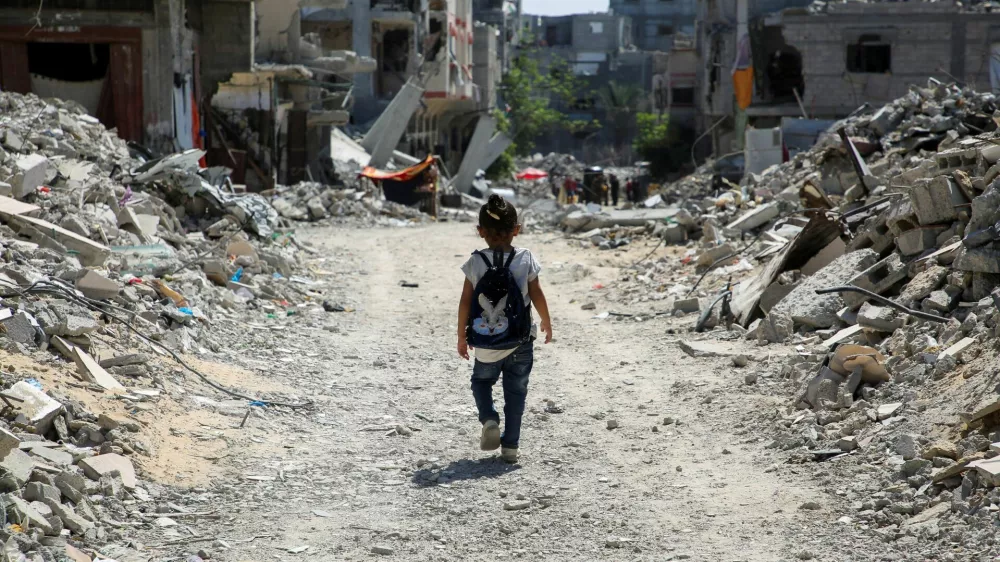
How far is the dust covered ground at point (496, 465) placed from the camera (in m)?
4.55

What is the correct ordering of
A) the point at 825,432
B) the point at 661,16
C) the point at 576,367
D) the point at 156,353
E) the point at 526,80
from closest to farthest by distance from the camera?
the point at 825,432 → the point at 156,353 → the point at 576,367 → the point at 526,80 → the point at 661,16

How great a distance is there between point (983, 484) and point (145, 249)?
7.97 meters

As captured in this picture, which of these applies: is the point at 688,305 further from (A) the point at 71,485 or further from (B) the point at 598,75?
(B) the point at 598,75

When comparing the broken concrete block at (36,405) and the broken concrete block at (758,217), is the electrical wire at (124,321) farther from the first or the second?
the broken concrete block at (758,217)

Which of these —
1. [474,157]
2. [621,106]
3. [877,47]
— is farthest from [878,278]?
[621,106]

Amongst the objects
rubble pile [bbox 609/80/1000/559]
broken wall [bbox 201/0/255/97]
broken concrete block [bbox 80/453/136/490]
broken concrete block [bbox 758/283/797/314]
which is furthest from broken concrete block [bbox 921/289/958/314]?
broken wall [bbox 201/0/255/97]

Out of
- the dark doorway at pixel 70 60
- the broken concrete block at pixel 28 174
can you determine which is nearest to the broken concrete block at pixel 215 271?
the broken concrete block at pixel 28 174

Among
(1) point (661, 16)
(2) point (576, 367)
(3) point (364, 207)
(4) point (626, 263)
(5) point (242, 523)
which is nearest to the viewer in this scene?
(5) point (242, 523)

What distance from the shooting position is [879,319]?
729 cm

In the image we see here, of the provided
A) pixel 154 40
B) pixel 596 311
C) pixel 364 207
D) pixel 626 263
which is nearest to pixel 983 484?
Result: pixel 596 311

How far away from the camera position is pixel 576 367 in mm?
8781

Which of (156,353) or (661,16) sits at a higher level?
(661,16)

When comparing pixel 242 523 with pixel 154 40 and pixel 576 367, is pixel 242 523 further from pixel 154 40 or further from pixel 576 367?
pixel 154 40

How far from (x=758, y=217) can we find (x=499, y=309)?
375 inches
